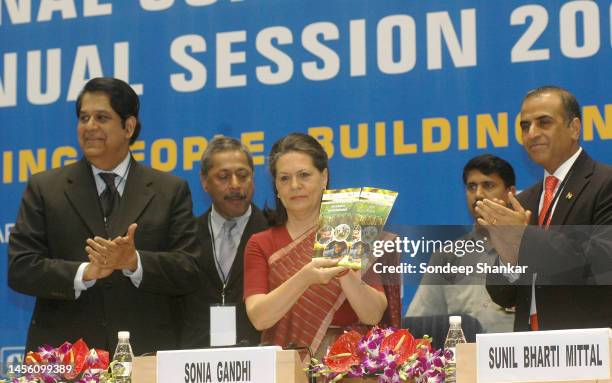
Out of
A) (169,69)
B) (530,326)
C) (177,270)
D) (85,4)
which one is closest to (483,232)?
(530,326)

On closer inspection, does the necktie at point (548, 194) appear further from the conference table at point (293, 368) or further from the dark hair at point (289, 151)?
the conference table at point (293, 368)

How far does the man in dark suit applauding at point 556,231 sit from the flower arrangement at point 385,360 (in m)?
0.41

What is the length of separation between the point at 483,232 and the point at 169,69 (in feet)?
8.07

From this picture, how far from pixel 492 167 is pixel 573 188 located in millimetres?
953

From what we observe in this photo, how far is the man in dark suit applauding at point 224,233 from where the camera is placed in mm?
4250

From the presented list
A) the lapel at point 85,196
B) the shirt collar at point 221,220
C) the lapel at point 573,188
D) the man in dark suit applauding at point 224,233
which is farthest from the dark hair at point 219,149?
the lapel at point 573,188

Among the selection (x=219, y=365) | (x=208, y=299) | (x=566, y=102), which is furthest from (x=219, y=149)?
(x=219, y=365)

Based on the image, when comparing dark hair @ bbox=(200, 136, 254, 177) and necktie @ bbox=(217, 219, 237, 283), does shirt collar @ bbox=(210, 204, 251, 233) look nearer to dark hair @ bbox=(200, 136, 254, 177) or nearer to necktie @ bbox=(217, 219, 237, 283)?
necktie @ bbox=(217, 219, 237, 283)

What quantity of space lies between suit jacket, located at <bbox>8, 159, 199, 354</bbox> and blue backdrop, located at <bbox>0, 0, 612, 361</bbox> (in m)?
0.94

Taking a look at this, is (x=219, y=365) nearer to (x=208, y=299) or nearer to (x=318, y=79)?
(x=208, y=299)

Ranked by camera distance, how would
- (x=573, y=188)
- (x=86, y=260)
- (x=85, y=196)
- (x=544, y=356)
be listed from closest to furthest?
(x=544, y=356) → (x=573, y=188) → (x=86, y=260) → (x=85, y=196)

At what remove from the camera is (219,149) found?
4.65 meters

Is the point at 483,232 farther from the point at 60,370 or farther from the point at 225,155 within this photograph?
the point at 225,155

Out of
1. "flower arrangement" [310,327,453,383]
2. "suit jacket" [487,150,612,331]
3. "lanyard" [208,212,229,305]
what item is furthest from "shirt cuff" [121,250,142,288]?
"suit jacket" [487,150,612,331]
